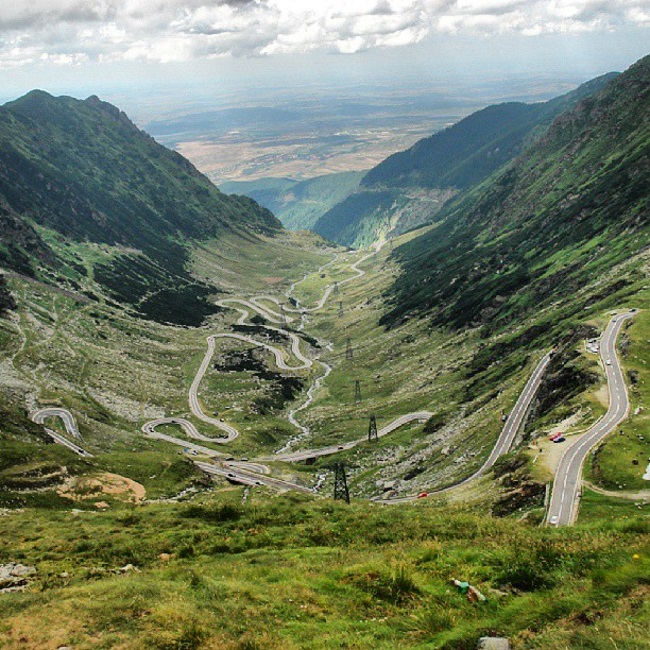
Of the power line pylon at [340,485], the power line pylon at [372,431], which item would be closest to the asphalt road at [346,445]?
the power line pylon at [372,431]

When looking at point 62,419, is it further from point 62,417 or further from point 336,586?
point 336,586

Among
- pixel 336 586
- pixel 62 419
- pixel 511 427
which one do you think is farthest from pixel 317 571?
pixel 62 419

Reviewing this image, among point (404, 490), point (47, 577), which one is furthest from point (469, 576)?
point (404, 490)

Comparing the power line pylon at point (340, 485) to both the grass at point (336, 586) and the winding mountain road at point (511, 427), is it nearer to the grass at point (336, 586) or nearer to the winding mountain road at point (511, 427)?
the winding mountain road at point (511, 427)

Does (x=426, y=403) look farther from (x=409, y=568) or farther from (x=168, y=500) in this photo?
(x=409, y=568)

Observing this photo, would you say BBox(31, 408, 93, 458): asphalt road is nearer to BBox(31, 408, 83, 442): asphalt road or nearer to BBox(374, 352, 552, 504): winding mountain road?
BBox(31, 408, 83, 442): asphalt road
